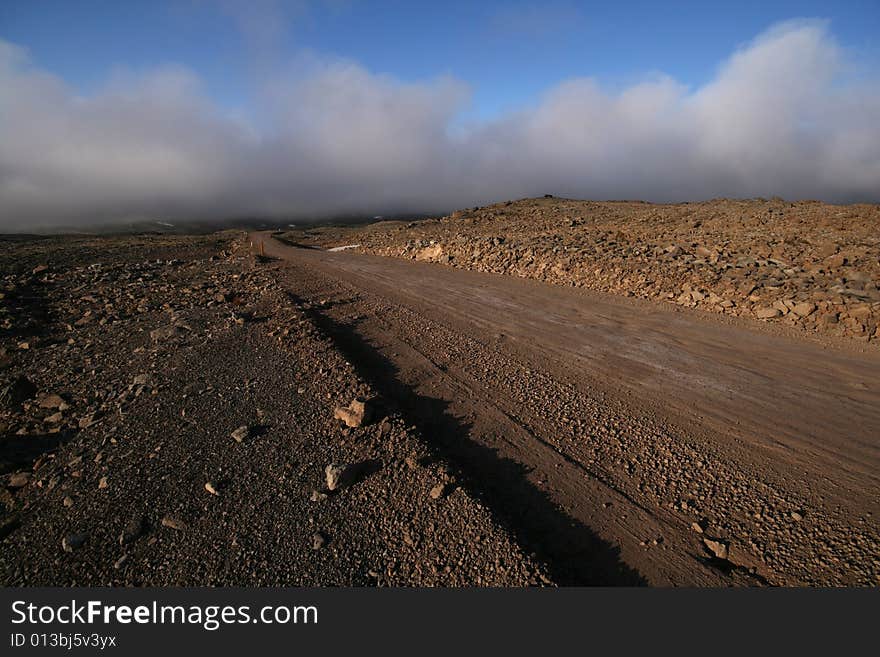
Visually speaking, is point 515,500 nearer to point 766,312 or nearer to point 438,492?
point 438,492

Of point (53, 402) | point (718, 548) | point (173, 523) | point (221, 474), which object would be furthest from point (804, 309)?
point (53, 402)

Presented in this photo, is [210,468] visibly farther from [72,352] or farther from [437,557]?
[72,352]

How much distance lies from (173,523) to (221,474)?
558mm

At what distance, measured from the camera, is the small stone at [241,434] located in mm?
4082

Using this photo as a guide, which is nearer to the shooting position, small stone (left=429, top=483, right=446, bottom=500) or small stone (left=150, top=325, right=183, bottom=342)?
small stone (left=429, top=483, right=446, bottom=500)

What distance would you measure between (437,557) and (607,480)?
186cm

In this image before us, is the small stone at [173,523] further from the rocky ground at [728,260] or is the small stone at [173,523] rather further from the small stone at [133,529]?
the rocky ground at [728,260]

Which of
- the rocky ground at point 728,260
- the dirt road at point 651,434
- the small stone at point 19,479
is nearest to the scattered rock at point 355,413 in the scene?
the dirt road at point 651,434

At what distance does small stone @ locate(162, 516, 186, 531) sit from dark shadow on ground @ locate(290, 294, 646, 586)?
2.09 metres

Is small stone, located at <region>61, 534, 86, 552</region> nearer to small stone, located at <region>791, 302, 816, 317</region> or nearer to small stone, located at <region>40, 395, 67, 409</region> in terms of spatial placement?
small stone, located at <region>40, 395, 67, 409</region>

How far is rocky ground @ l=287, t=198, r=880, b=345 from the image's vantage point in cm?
791

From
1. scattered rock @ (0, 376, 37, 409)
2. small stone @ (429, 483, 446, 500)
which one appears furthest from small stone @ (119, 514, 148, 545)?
scattered rock @ (0, 376, 37, 409)

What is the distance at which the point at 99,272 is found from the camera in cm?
1247

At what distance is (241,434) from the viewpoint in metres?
4.12
